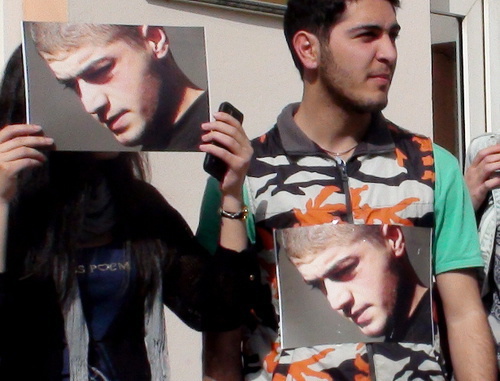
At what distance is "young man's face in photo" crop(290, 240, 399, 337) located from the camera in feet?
8.36

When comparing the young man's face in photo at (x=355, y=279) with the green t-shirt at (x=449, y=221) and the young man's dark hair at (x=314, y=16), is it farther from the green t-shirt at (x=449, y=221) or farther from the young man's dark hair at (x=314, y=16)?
the young man's dark hair at (x=314, y=16)

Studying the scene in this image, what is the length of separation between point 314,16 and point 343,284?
666mm

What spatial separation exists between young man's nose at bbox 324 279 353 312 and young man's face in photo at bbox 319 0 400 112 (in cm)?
42

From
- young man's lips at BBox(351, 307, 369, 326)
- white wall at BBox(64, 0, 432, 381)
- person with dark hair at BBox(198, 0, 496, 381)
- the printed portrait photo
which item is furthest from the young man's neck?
white wall at BBox(64, 0, 432, 381)

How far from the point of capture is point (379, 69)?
8.65 ft

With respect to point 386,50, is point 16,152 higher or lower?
lower

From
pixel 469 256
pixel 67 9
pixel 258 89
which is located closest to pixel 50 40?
pixel 469 256

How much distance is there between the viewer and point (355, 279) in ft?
8.37

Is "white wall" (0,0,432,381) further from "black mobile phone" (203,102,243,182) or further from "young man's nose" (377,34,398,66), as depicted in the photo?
"young man's nose" (377,34,398,66)

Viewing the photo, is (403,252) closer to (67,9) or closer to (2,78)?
(2,78)

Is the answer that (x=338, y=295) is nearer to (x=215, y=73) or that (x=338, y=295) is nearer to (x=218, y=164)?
(x=218, y=164)

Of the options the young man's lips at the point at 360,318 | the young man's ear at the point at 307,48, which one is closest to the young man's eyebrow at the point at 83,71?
the young man's ear at the point at 307,48

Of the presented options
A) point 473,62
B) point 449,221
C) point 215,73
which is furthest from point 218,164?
point 473,62

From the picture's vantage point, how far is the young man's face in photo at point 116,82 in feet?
8.05
